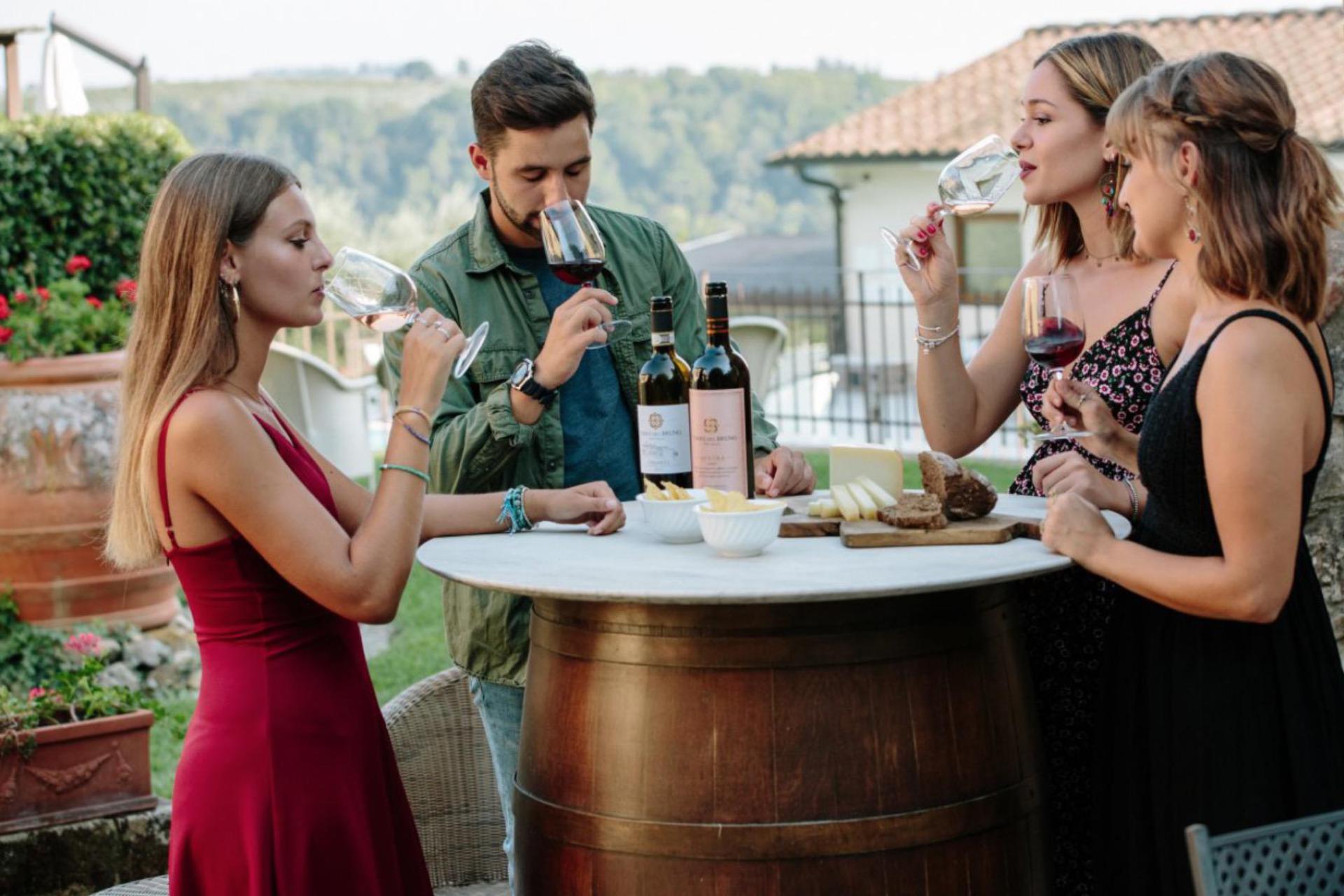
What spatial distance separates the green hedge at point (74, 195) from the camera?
7.61 metres

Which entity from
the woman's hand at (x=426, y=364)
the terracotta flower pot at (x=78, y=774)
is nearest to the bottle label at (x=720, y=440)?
the woman's hand at (x=426, y=364)

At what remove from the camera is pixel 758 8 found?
52406 mm

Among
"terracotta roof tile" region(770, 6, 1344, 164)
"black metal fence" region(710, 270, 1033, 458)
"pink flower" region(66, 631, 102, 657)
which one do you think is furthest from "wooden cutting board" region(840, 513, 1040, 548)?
"terracotta roof tile" region(770, 6, 1344, 164)

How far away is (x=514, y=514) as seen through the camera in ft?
9.39

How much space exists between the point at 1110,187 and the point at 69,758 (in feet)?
10.8

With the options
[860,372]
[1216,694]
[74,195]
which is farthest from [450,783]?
[860,372]

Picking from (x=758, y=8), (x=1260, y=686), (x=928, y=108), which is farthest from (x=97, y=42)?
(x=758, y=8)

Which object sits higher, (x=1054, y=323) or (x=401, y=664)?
(x=1054, y=323)

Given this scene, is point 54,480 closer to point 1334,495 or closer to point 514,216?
point 514,216

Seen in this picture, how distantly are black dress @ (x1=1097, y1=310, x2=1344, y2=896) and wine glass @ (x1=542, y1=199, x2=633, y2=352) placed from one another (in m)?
1.10

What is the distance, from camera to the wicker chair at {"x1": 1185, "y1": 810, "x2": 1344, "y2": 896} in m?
1.82

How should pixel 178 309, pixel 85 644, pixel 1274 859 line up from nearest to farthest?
pixel 1274 859 < pixel 178 309 < pixel 85 644

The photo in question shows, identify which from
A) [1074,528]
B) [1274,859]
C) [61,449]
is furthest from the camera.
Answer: [61,449]

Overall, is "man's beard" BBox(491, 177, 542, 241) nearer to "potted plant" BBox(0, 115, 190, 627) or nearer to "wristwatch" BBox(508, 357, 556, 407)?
"wristwatch" BBox(508, 357, 556, 407)
